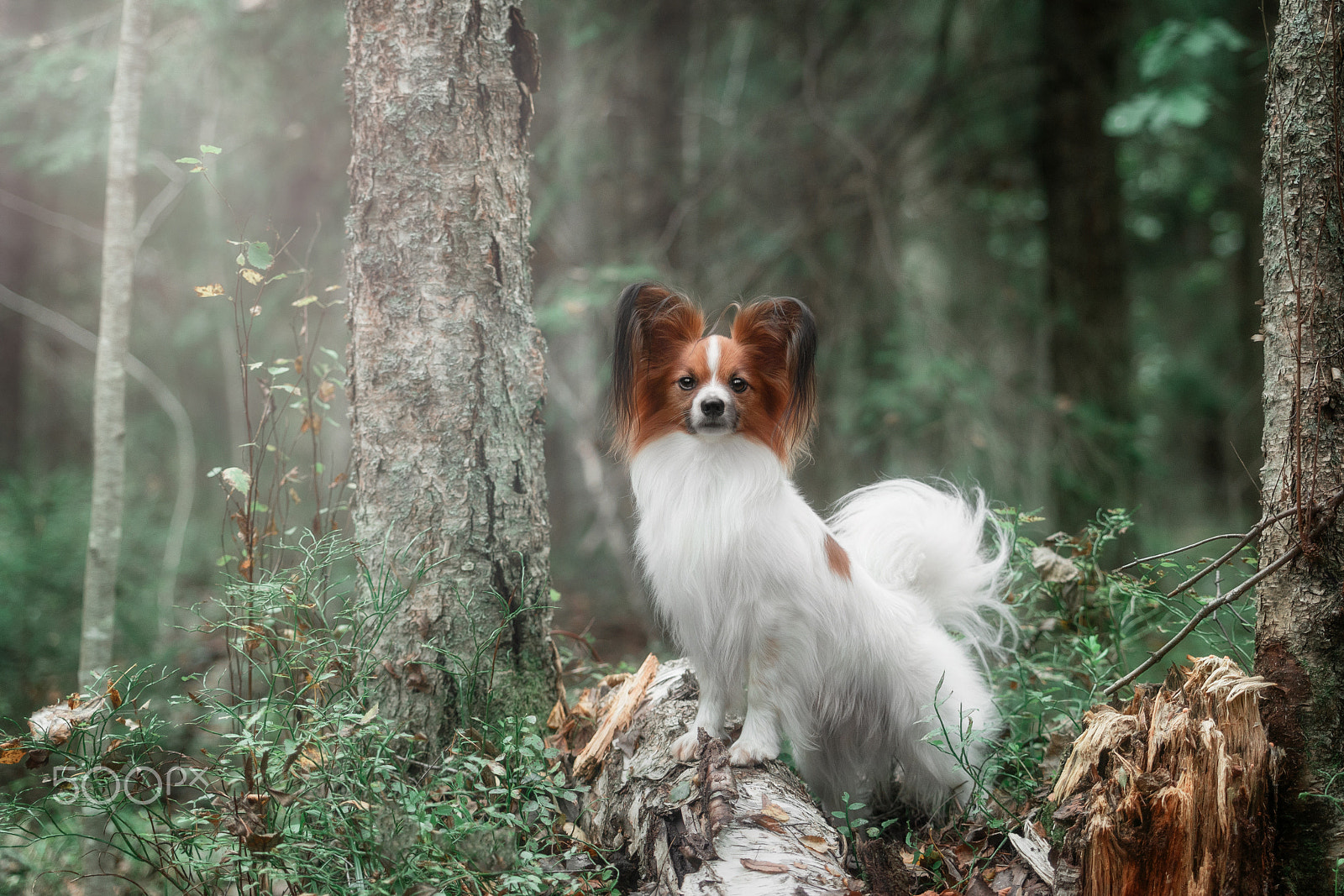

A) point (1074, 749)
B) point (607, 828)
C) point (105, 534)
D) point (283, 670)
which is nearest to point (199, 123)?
point (105, 534)

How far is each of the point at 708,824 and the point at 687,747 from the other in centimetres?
44

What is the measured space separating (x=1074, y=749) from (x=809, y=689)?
87 centimetres

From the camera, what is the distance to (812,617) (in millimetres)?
2939

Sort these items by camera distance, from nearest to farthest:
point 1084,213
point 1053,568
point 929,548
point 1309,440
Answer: point 1309,440 → point 929,548 → point 1053,568 → point 1084,213

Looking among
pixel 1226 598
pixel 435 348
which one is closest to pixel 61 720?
pixel 435 348

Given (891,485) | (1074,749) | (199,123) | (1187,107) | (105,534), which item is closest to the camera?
(1074,749)

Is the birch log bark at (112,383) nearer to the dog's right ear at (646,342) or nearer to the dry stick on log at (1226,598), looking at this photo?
the dog's right ear at (646,342)

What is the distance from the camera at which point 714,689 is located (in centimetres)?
305

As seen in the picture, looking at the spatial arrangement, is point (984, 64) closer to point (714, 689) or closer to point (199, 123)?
point (714, 689)

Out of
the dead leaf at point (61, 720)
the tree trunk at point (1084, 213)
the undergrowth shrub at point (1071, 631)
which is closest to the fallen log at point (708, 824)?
the undergrowth shrub at point (1071, 631)

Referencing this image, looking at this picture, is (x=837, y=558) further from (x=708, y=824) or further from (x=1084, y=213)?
(x=1084, y=213)

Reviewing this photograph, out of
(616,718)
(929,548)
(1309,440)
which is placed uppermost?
(1309,440)

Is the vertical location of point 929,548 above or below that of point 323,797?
above

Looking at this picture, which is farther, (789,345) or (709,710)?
(709,710)
